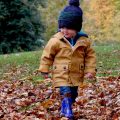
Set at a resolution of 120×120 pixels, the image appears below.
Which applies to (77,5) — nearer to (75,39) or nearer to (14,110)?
(75,39)

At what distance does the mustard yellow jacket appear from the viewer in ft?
20.6

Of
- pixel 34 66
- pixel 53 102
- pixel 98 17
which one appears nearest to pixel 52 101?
pixel 53 102

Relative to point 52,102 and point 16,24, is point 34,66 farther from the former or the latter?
point 16,24

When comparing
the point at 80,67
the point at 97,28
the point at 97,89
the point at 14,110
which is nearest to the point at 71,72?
the point at 80,67

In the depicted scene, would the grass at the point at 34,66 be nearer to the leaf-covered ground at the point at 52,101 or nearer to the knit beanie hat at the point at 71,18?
the leaf-covered ground at the point at 52,101

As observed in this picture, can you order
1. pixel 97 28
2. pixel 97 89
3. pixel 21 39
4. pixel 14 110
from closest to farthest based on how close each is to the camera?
pixel 14 110 → pixel 97 89 → pixel 21 39 → pixel 97 28

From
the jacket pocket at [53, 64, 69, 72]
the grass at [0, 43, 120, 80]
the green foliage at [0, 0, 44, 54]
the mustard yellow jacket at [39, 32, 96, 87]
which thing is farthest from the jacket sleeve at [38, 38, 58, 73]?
the green foliage at [0, 0, 44, 54]

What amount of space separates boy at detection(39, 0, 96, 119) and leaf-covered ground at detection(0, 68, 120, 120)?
0.53 meters

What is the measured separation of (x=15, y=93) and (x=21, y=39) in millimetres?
26981

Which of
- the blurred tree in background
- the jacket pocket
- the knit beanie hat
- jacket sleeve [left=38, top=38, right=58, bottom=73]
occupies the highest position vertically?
the knit beanie hat

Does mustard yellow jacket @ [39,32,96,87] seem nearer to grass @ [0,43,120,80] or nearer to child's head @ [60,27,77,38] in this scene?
child's head @ [60,27,77,38]

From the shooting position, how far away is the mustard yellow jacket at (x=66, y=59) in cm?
629

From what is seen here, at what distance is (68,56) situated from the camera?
20.7 feet

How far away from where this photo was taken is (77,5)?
6.46 m
